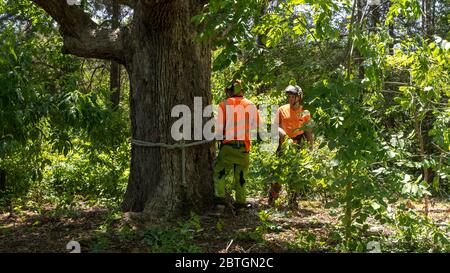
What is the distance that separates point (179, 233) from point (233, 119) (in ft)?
5.83

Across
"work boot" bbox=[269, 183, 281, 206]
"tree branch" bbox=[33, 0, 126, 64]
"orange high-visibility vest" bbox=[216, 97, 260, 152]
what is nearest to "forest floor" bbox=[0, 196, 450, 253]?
"work boot" bbox=[269, 183, 281, 206]

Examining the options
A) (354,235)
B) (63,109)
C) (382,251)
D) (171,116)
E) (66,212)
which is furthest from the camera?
(66,212)

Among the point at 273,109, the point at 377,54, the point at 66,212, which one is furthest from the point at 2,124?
the point at 273,109

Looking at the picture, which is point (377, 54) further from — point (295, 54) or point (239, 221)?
point (295, 54)

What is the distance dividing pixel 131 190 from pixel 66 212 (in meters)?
1.18

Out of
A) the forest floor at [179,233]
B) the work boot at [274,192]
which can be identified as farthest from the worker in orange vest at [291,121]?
the forest floor at [179,233]

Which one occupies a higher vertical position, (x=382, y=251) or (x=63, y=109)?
(x=63, y=109)

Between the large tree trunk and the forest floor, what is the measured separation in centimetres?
35

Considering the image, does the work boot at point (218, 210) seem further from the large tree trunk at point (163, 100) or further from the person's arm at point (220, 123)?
the person's arm at point (220, 123)

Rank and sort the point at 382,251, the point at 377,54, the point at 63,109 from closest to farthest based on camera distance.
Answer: the point at 377,54, the point at 382,251, the point at 63,109

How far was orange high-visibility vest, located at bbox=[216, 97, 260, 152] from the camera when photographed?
665cm

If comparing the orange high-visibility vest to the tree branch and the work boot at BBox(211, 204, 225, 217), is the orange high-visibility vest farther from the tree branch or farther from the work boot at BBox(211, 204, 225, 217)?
the tree branch

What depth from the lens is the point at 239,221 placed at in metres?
6.32

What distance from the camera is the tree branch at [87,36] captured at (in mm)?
6648
